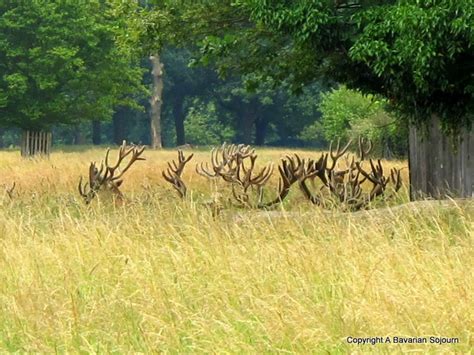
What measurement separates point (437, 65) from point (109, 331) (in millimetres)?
8193

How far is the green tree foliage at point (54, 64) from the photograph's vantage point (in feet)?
132

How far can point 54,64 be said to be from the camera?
40.6 metres

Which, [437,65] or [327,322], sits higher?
[437,65]

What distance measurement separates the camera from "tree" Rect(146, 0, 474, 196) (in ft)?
41.9

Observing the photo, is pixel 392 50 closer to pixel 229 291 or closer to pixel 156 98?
pixel 229 291

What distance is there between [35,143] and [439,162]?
27.4m

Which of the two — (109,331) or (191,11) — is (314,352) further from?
(191,11)

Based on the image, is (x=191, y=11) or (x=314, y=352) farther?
(x=191, y=11)

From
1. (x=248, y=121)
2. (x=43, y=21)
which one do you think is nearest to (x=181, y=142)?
(x=248, y=121)

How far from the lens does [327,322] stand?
5977mm

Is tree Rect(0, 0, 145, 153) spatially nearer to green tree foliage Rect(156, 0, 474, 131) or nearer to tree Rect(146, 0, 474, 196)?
tree Rect(146, 0, 474, 196)

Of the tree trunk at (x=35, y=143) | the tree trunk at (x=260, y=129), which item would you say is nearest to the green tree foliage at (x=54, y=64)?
the tree trunk at (x=35, y=143)

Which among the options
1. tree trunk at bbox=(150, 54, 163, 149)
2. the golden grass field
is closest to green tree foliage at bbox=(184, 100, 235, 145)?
tree trunk at bbox=(150, 54, 163, 149)

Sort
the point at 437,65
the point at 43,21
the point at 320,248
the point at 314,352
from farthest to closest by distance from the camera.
A: the point at 43,21 < the point at 437,65 < the point at 320,248 < the point at 314,352
